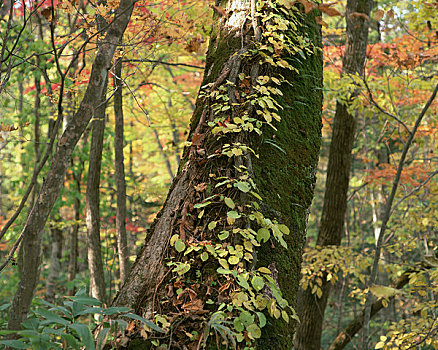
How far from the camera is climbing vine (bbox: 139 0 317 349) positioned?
5.25 feet

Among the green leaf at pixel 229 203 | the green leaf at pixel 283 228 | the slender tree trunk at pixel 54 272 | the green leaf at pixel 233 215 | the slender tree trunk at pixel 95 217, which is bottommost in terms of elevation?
the slender tree trunk at pixel 54 272

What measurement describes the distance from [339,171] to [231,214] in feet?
13.3

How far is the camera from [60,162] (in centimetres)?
222

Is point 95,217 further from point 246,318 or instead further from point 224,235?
point 246,318

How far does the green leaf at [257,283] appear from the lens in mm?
1637

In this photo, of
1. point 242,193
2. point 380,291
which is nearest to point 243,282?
point 242,193

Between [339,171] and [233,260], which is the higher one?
[339,171]

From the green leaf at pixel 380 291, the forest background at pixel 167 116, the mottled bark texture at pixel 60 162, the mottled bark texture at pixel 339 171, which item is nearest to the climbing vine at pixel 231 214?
the forest background at pixel 167 116

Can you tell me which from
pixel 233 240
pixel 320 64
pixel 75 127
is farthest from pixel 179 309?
pixel 320 64

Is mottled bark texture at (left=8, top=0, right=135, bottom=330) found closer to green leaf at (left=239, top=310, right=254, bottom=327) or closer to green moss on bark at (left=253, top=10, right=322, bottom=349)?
green moss on bark at (left=253, top=10, right=322, bottom=349)

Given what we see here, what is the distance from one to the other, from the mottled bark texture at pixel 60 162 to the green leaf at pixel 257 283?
1280mm

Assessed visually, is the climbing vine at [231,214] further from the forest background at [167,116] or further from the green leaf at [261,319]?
the forest background at [167,116]

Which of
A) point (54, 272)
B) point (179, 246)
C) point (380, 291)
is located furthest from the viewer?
point (54, 272)

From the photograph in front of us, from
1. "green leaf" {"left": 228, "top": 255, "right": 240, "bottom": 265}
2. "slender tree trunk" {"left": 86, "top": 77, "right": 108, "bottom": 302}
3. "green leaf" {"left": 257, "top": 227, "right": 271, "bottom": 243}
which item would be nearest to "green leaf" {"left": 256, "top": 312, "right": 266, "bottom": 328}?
"green leaf" {"left": 228, "top": 255, "right": 240, "bottom": 265}
